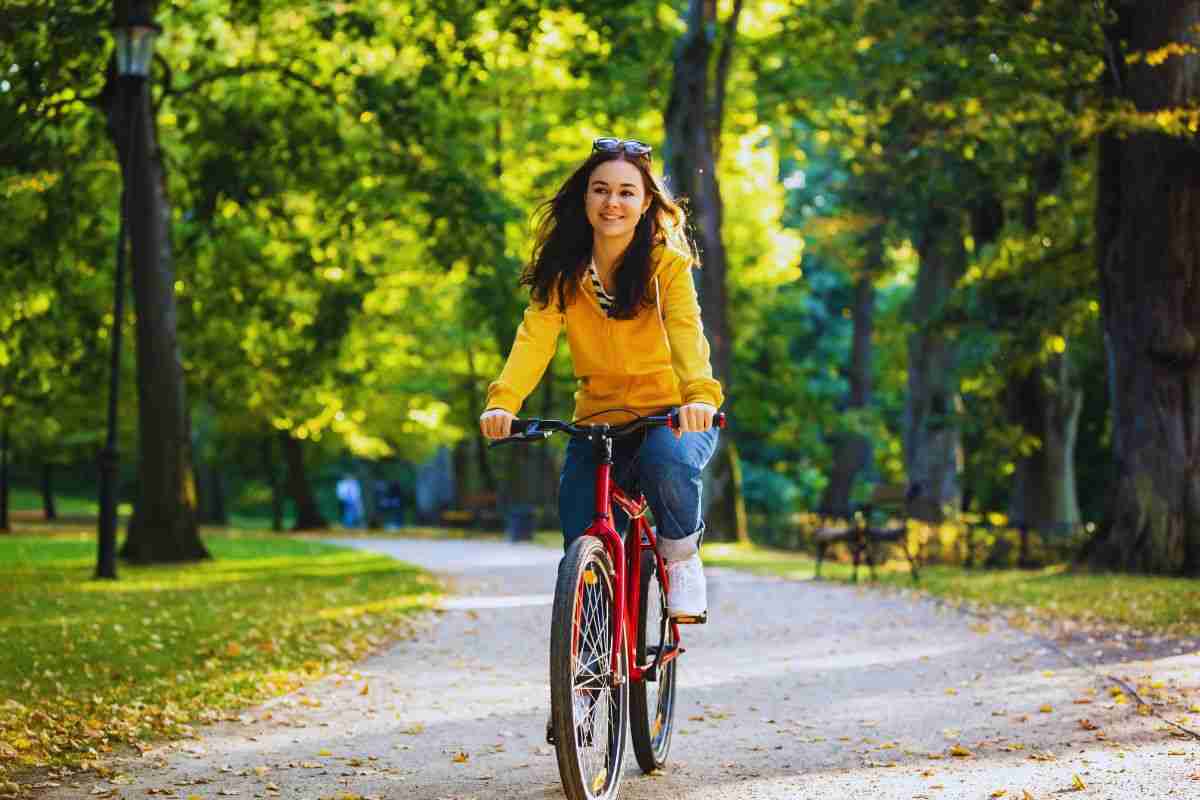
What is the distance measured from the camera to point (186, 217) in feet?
84.3

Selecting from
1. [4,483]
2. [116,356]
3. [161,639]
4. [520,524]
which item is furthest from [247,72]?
[4,483]

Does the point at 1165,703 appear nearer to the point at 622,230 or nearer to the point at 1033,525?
the point at 622,230

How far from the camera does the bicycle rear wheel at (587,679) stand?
16.2 ft

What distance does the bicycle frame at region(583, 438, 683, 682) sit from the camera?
542 centimetres

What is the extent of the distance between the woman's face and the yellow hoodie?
0.51 feet

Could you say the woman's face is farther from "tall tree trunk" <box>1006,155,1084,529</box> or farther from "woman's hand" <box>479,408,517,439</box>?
"tall tree trunk" <box>1006,155,1084,529</box>

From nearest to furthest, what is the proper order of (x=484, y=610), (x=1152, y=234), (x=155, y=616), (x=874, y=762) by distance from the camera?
(x=874, y=762) < (x=155, y=616) < (x=484, y=610) < (x=1152, y=234)

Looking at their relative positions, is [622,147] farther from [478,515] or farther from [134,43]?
[478,515]

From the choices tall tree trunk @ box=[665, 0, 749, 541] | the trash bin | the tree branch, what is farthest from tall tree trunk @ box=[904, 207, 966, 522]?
the tree branch

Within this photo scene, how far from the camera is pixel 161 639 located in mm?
11312

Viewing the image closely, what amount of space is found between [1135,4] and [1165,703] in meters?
9.59

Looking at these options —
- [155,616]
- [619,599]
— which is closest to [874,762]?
[619,599]

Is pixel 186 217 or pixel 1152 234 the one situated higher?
pixel 186 217

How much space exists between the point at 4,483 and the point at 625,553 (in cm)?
3234
